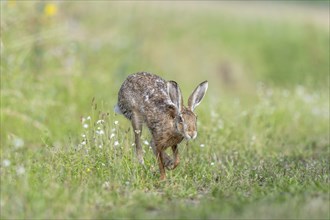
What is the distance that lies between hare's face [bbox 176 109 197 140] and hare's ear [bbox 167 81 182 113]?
0.10 metres

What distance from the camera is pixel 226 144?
11.1 meters

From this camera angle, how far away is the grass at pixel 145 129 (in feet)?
22.9

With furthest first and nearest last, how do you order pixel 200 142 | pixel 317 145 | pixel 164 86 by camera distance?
pixel 317 145 → pixel 200 142 → pixel 164 86

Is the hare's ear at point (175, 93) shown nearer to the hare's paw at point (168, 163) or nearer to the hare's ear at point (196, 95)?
the hare's ear at point (196, 95)

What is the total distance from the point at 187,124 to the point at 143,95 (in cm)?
120

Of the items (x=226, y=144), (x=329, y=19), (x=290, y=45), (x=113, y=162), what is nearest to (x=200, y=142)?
(x=226, y=144)

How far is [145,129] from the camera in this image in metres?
10.2

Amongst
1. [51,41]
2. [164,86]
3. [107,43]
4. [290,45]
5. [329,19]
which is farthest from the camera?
[329,19]

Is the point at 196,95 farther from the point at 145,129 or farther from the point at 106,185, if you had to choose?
the point at 145,129

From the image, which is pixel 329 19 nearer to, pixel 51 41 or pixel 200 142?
pixel 51 41

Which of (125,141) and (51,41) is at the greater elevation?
(51,41)

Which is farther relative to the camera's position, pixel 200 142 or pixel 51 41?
pixel 51 41

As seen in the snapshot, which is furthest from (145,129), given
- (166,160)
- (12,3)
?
(12,3)

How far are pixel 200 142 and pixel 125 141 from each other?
1.97 meters
